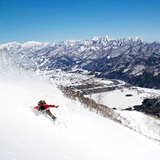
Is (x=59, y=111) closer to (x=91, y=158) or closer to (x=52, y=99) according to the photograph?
(x=52, y=99)

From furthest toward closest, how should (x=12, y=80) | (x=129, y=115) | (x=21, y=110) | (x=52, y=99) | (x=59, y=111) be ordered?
(x=129, y=115) → (x=12, y=80) → (x=52, y=99) → (x=59, y=111) → (x=21, y=110)

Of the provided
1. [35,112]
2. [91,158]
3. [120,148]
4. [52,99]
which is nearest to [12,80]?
[52,99]

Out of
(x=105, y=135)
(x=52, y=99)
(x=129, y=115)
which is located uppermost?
(x=129, y=115)

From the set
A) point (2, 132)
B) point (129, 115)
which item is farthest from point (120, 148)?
point (129, 115)

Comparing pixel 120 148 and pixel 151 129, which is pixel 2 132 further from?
pixel 151 129

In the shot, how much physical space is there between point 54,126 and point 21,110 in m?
2.49

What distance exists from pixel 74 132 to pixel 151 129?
37294mm

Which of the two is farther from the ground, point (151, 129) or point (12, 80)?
point (151, 129)

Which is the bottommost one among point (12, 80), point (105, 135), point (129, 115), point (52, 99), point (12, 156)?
point (12, 156)

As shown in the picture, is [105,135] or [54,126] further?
[105,135]

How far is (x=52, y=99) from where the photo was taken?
2197cm

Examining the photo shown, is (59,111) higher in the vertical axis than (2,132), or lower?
higher

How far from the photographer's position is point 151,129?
159 ft

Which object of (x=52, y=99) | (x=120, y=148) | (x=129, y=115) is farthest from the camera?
(x=129, y=115)
